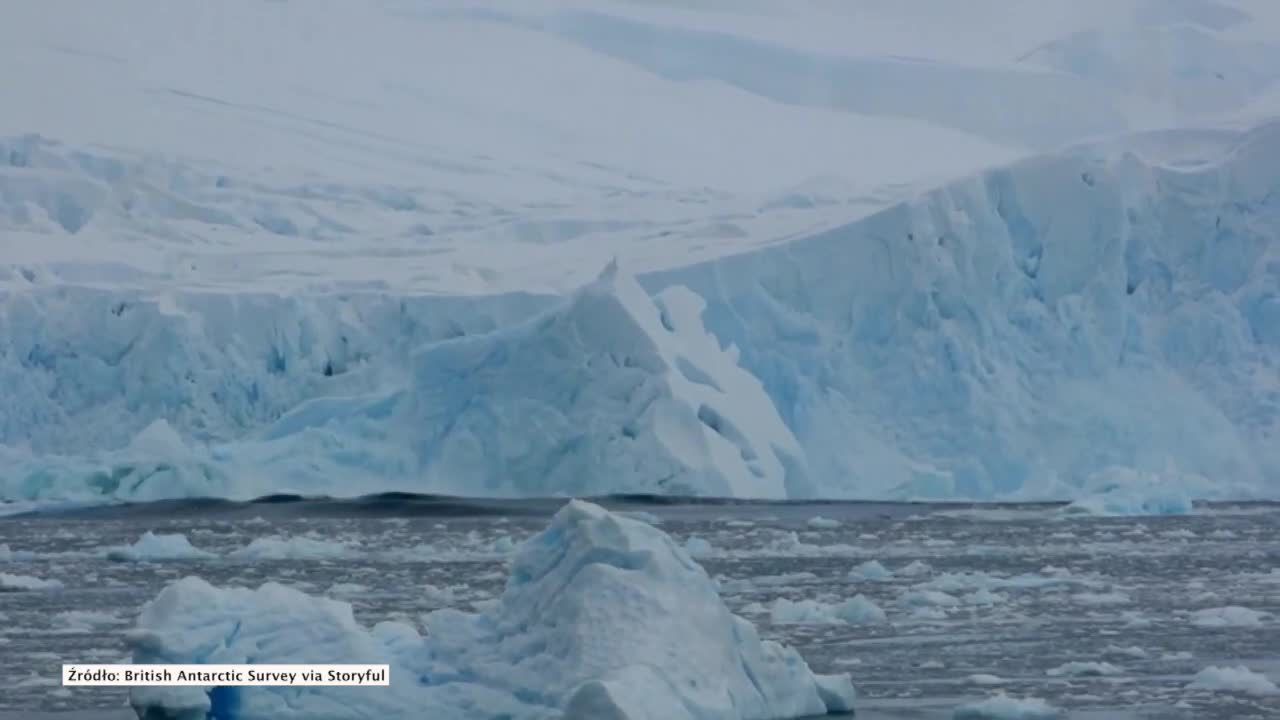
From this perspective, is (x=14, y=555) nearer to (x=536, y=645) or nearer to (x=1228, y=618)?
(x=1228, y=618)

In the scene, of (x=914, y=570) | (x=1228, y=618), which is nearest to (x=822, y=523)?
(x=914, y=570)

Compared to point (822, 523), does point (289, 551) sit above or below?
below

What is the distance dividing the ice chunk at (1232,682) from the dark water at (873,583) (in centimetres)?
10

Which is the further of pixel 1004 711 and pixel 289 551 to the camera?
pixel 289 551

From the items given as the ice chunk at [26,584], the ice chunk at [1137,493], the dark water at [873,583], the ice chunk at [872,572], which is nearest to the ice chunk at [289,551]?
the dark water at [873,583]

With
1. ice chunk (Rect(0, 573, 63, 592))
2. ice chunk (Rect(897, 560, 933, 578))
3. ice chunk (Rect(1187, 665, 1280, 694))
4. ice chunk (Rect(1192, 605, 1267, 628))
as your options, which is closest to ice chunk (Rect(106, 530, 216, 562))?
ice chunk (Rect(0, 573, 63, 592))

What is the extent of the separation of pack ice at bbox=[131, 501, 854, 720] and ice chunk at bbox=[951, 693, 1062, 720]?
0.63 m

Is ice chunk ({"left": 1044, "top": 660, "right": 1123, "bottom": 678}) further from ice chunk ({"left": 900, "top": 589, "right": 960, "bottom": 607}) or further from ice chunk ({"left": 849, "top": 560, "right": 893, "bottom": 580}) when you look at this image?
ice chunk ({"left": 849, "top": 560, "right": 893, "bottom": 580})

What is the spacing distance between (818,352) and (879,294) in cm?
94

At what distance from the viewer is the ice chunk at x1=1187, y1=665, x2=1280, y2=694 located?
11.0 metres

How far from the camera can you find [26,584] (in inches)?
680

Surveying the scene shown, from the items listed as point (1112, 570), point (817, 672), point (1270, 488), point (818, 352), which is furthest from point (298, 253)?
point (817, 672)

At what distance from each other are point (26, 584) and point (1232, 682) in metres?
9.72

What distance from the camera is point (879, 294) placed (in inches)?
1005
